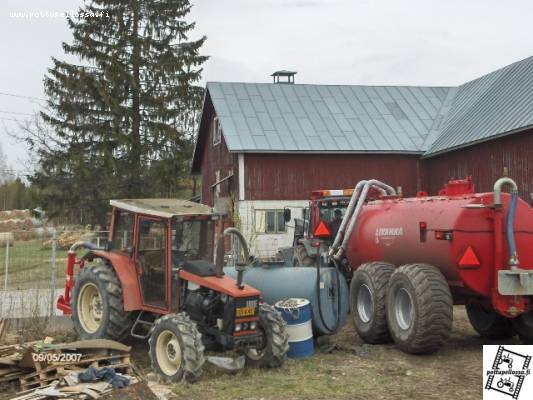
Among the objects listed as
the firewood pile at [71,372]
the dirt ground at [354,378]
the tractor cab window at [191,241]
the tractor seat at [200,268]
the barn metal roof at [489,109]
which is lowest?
the dirt ground at [354,378]

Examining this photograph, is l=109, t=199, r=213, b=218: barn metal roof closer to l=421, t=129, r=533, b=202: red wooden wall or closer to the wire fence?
the wire fence

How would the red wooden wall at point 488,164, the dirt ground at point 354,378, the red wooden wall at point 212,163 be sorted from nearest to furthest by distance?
the dirt ground at point 354,378 → the red wooden wall at point 488,164 → the red wooden wall at point 212,163

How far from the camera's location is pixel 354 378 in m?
8.12

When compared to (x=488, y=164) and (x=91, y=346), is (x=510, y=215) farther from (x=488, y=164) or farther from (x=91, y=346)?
→ (x=488, y=164)

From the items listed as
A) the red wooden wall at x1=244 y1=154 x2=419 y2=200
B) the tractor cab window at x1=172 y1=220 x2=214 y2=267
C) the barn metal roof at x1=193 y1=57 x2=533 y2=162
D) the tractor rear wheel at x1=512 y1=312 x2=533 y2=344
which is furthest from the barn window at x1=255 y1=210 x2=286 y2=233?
the tractor cab window at x1=172 y1=220 x2=214 y2=267

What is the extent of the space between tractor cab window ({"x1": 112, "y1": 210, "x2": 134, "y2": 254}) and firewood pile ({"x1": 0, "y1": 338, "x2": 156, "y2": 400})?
4.98 ft

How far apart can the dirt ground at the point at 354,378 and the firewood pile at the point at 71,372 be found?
0.62m

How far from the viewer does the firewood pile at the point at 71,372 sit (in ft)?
22.0

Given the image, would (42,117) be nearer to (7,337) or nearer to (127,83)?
(127,83)

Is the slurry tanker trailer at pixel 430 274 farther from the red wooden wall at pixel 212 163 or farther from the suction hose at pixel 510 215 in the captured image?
the red wooden wall at pixel 212 163

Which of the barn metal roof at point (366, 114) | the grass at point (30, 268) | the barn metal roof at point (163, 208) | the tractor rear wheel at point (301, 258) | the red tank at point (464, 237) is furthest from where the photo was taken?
the barn metal roof at point (366, 114)

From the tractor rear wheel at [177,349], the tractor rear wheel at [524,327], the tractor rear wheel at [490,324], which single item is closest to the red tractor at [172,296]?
the tractor rear wheel at [177,349]

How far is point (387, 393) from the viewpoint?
24.4ft

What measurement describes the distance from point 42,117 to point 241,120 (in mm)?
10752
